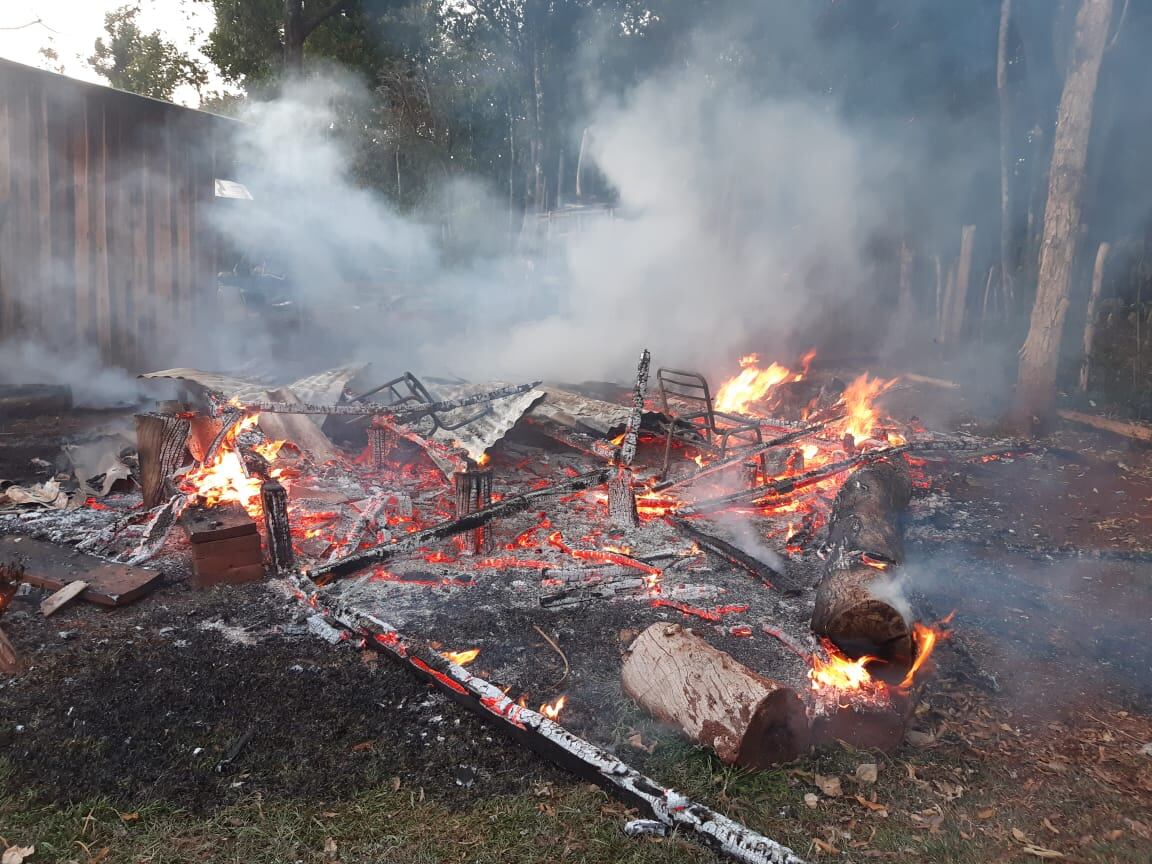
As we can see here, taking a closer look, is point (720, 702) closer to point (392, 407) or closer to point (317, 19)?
point (392, 407)

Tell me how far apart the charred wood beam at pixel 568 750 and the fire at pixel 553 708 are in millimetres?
238

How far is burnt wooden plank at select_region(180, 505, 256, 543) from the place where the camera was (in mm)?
4676

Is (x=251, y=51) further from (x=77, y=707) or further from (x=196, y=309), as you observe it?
(x=77, y=707)

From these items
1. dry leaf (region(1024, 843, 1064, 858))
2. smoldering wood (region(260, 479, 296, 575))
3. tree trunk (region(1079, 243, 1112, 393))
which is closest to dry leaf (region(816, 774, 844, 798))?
dry leaf (region(1024, 843, 1064, 858))

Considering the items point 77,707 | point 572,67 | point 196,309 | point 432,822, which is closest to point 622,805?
point 432,822

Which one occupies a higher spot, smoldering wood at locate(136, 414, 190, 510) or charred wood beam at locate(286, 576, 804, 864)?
smoldering wood at locate(136, 414, 190, 510)

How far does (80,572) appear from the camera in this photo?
15.5 ft

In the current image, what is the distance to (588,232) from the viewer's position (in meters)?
14.3

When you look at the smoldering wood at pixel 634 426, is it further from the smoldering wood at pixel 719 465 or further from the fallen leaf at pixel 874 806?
the fallen leaf at pixel 874 806

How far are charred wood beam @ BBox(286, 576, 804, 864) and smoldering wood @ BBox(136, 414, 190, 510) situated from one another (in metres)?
2.70

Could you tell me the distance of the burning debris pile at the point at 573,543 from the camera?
11.0ft

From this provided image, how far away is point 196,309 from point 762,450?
8.82m

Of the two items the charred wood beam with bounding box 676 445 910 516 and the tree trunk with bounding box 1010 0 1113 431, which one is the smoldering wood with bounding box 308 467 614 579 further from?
the tree trunk with bounding box 1010 0 1113 431

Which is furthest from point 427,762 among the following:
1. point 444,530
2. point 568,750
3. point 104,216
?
point 104,216
